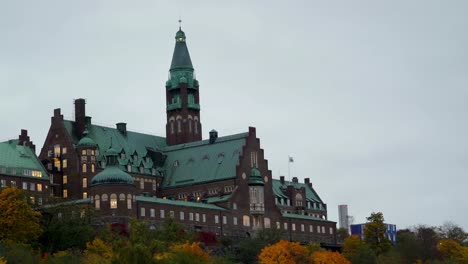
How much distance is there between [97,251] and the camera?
160125mm

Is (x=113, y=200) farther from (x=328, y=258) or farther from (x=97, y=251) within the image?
(x=328, y=258)

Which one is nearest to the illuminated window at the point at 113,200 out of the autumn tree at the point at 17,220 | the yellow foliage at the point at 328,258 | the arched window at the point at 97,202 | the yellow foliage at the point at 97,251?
the arched window at the point at 97,202

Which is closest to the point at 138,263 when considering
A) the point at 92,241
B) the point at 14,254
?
the point at 14,254

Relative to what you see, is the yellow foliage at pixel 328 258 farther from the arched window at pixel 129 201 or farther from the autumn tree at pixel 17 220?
the autumn tree at pixel 17 220

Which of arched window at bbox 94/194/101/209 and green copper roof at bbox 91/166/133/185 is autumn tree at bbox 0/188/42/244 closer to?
arched window at bbox 94/194/101/209

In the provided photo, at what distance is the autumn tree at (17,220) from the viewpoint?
563ft

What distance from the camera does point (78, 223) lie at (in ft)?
593

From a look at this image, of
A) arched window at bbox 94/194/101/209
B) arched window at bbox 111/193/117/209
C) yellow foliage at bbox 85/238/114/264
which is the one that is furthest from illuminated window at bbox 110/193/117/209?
yellow foliage at bbox 85/238/114/264

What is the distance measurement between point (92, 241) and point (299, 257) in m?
31.5

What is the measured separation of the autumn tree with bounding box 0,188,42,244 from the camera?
6762 inches

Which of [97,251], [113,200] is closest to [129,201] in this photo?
[113,200]

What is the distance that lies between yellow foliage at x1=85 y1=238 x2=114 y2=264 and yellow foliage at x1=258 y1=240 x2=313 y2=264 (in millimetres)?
25573

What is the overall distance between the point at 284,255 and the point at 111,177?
36.1 metres

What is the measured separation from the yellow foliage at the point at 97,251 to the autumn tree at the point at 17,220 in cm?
935
